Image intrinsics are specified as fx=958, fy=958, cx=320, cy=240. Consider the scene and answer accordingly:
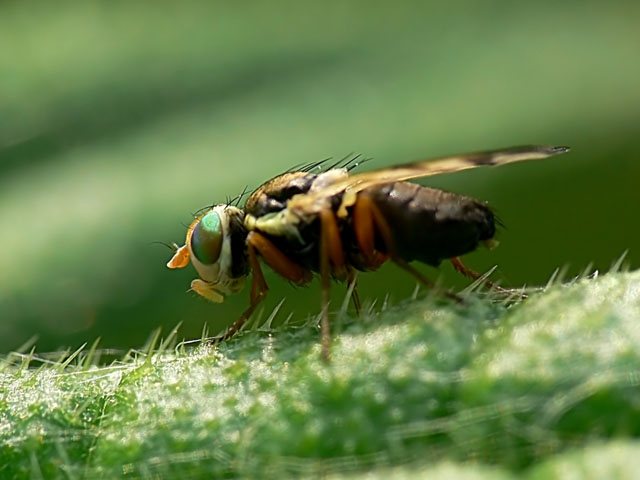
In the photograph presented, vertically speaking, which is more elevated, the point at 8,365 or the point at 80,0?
the point at 80,0

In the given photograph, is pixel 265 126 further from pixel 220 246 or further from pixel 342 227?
pixel 342 227

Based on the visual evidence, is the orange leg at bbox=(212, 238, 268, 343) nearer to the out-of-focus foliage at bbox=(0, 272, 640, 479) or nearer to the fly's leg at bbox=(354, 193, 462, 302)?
the fly's leg at bbox=(354, 193, 462, 302)

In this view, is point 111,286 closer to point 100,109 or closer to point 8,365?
point 100,109

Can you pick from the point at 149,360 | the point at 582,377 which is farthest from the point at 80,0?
the point at 582,377

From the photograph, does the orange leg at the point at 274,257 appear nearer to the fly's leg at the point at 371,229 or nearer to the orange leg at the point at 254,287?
the orange leg at the point at 254,287

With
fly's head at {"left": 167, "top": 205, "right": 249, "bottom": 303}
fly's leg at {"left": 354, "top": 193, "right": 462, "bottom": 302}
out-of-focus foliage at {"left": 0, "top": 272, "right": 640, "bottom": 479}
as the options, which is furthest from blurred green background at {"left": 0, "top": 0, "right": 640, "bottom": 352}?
out-of-focus foliage at {"left": 0, "top": 272, "right": 640, "bottom": 479}

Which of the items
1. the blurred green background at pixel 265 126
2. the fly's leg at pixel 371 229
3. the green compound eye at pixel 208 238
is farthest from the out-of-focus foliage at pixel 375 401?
the blurred green background at pixel 265 126
